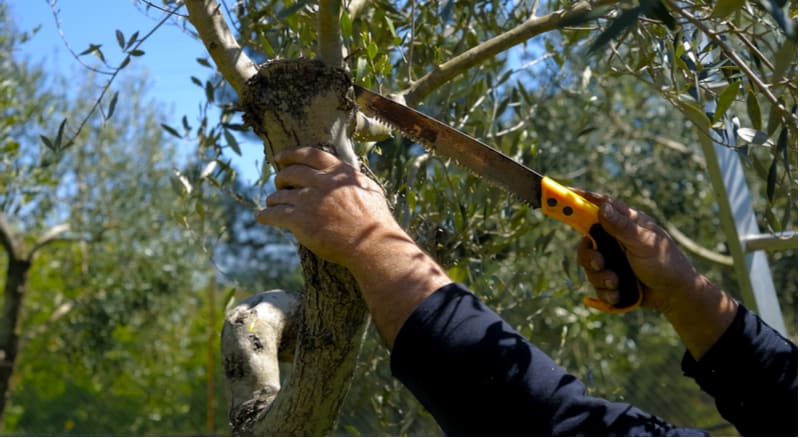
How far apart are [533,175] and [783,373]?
69 cm

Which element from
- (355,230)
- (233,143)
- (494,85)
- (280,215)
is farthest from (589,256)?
(494,85)

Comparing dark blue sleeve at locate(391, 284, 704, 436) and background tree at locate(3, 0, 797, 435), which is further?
background tree at locate(3, 0, 797, 435)

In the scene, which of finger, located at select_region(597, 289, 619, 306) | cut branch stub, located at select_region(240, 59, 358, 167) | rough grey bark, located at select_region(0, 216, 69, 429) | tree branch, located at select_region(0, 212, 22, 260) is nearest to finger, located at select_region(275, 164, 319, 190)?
cut branch stub, located at select_region(240, 59, 358, 167)

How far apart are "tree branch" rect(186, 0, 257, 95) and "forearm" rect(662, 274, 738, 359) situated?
3.52 feet

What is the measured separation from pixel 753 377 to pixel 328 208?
90 cm

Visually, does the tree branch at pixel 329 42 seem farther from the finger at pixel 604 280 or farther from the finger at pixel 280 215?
the finger at pixel 604 280

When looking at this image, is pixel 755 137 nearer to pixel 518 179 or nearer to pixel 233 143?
pixel 518 179

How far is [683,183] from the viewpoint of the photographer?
8.55 meters

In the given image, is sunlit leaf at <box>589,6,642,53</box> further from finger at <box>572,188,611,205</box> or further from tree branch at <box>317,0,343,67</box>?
tree branch at <box>317,0,343,67</box>

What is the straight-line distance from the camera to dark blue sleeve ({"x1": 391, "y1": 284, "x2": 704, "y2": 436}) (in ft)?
4.33

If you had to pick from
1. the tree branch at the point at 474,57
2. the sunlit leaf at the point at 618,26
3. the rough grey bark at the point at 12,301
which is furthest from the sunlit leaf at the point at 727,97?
the rough grey bark at the point at 12,301

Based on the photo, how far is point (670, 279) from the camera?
1.74 m

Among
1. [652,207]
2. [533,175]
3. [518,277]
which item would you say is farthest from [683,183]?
[533,175]

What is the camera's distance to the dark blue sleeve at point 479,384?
1.32m
